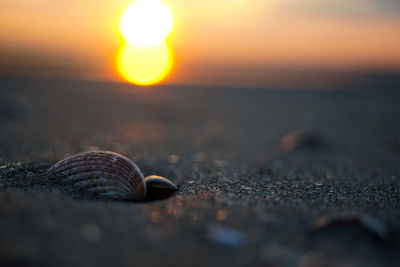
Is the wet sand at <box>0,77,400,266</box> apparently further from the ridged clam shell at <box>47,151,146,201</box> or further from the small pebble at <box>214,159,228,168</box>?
the ridged clam shell at <box>47,151,146,201</box>

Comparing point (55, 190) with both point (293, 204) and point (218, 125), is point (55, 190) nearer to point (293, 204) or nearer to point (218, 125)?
point (293, 204)

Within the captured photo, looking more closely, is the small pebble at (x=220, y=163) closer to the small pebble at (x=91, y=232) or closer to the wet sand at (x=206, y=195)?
the wet sand at (x=206, y=195)

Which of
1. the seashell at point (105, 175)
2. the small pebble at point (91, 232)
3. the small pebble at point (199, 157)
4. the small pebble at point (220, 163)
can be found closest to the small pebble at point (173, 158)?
the small pebble at point (199, 157)

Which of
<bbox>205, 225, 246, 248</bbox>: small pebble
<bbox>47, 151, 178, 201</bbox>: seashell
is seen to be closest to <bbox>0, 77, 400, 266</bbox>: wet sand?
<bbox>205, 225, 246, 248</bbox>: small pebble

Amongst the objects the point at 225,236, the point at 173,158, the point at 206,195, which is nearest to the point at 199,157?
the point at 173,158

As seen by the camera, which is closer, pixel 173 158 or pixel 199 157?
pixel 173 158

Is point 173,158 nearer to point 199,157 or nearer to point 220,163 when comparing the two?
point 199,157

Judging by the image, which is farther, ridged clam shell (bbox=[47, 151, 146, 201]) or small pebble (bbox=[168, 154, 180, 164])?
small pebble (bbox=[168, 154, 180, 164])
